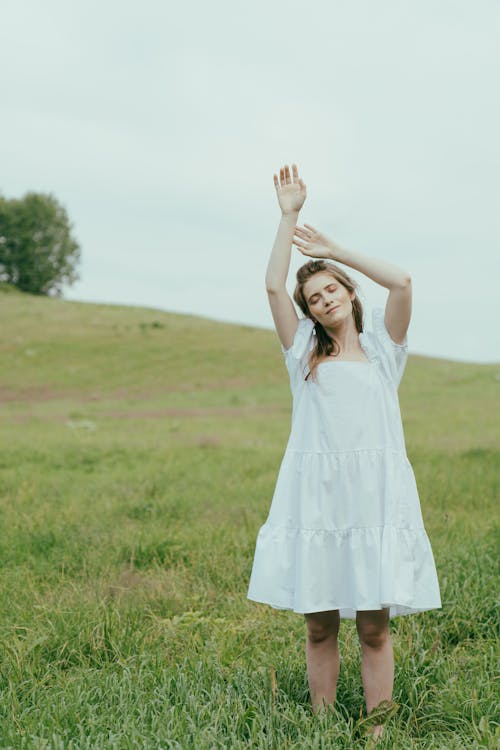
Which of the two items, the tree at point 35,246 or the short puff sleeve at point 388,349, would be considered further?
the tree at point 35,246

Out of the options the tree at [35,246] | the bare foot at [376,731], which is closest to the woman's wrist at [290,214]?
the bare foot at [376,731]

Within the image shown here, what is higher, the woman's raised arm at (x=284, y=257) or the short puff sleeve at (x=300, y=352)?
the woman's raised arm at (x=284, y=257)

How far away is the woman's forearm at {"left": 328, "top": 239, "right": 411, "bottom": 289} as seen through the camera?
11.8ft

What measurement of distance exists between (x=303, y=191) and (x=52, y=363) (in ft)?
108

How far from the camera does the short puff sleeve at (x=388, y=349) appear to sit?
369cm

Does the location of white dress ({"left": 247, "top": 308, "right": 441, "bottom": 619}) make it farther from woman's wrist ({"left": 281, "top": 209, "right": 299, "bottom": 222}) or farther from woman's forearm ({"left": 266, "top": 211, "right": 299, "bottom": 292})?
woman's wrist ({"left": 281, "top": 209, "right": 299, "bottom": 222})

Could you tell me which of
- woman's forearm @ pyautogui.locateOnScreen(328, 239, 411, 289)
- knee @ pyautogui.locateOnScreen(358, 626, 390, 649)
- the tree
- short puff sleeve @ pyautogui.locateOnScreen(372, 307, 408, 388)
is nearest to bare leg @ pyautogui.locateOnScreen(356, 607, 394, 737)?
knee @ pyautogui.locateOnScreen(358, 626, 390, 649)

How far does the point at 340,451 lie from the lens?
3.50 m

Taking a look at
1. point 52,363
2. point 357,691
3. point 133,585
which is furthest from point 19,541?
point 52,363

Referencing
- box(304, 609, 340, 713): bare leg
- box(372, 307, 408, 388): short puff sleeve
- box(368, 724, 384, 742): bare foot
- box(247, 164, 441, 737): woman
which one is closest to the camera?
box(368, 724, 384, 742): bare foot

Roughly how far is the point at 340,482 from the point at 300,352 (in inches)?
27.4

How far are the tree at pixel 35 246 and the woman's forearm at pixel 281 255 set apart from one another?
79.2m

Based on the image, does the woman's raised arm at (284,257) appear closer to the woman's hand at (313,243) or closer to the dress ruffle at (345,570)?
the woman's hand at (313,243)

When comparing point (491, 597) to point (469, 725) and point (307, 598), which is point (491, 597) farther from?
point (307, 598)
